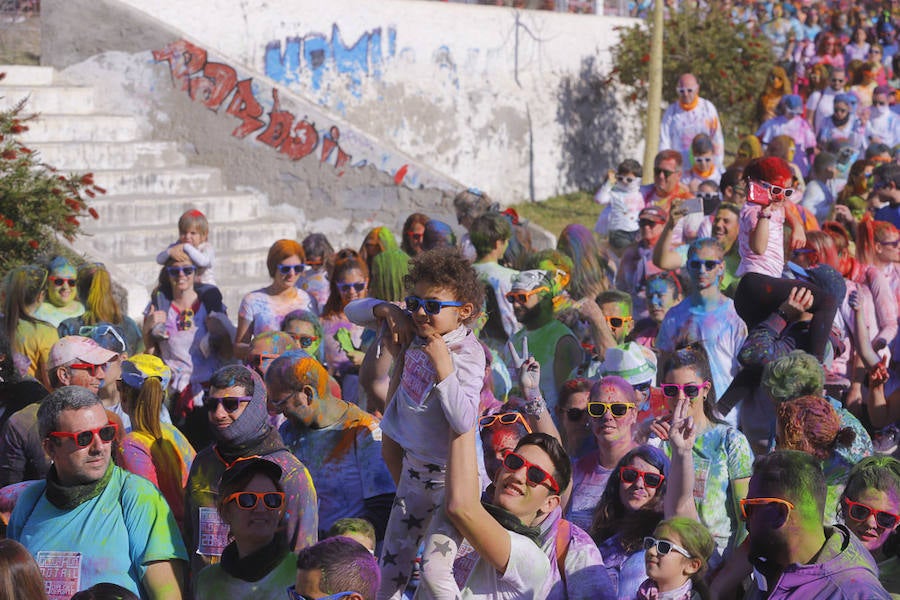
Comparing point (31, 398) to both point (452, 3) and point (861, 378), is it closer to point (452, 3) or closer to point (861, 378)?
point (861, 378)

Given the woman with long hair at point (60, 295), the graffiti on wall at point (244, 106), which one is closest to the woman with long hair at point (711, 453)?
the woman with long hair at point (60, 295)

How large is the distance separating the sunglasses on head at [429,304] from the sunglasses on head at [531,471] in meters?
0.52

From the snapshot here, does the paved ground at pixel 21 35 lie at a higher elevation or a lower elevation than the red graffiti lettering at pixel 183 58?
higher

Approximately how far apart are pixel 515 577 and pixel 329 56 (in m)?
12.4

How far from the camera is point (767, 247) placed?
7.14 meters

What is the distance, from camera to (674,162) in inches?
407

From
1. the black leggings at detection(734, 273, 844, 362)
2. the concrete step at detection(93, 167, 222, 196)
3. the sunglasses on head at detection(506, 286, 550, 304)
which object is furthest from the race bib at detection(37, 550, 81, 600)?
the concrete step at detection(93, 167, 222, 196)

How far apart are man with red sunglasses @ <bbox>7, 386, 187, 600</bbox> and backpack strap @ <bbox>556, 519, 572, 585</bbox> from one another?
4.45 feet

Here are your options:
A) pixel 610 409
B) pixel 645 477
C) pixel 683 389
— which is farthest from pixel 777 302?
pixel 645 477

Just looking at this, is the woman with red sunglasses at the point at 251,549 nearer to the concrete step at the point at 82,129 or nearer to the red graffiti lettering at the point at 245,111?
the concrete step at the point at 82,129

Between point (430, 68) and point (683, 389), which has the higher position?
point (430, 68)

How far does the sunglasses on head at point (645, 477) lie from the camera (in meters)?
4.84

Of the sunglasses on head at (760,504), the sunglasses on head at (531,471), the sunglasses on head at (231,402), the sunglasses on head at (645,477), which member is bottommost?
the sunglasses on head at (645,477)

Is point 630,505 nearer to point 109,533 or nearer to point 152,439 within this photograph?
point 109,533
